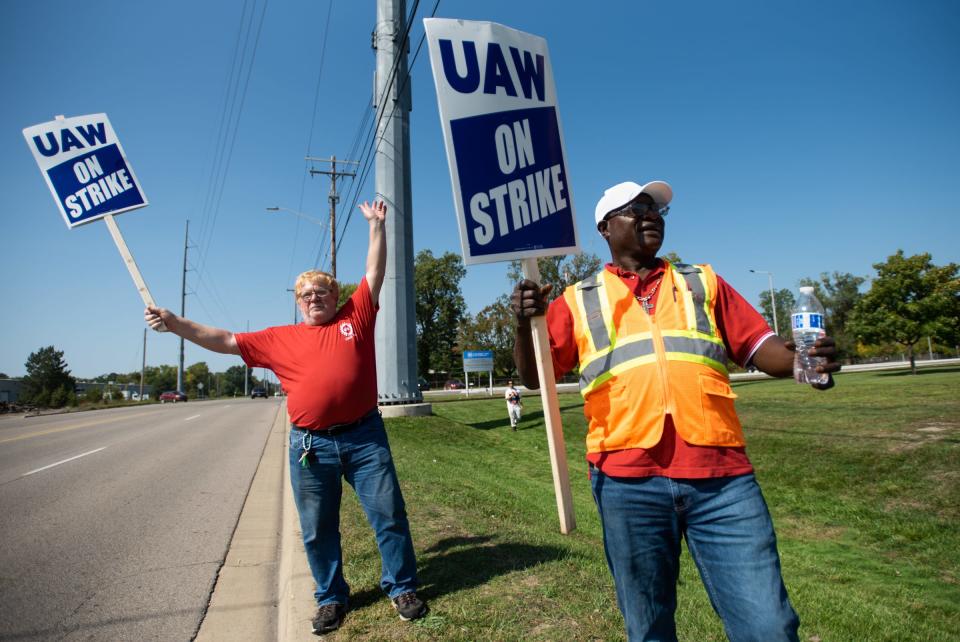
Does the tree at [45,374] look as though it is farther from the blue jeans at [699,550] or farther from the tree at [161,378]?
the blue jeans at [699,550]

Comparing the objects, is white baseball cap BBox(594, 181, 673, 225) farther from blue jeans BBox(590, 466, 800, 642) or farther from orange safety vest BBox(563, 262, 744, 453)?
blue jeans BBox(590, 466, 800, 642)

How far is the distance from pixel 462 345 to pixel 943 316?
40.6 meters

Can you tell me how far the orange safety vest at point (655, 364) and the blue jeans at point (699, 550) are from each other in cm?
17

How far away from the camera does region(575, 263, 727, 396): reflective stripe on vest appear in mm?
2129

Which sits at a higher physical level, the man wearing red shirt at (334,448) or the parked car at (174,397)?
the parked car at (174,397)

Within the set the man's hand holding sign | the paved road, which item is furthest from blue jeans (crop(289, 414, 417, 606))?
the man's hand holding sign

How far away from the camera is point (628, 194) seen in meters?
2.40

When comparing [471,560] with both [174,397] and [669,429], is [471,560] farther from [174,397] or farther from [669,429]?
[174,397]

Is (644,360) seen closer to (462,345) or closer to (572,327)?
(572,327)

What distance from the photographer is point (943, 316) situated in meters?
33.7

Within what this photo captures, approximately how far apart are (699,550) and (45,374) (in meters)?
91.2

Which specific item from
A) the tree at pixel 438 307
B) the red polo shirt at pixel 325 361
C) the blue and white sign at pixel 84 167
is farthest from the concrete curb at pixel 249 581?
the tree at pixel 438 307

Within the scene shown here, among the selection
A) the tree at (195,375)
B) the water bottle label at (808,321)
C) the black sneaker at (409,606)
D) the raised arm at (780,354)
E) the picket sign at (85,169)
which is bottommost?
the black sneaker at (409,606)

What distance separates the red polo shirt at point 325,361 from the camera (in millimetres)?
3496
